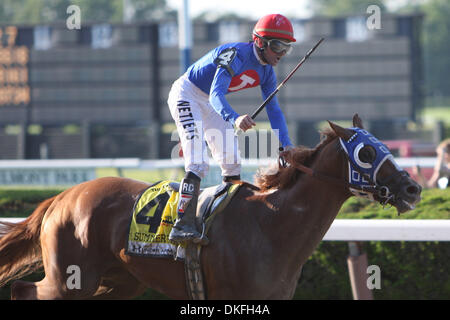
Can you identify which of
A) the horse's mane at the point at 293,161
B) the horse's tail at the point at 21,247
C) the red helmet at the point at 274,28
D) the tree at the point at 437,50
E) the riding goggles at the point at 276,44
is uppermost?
the tree at the point at 437,50

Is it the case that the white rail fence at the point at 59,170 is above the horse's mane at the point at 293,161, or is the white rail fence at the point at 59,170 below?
below

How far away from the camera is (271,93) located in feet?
13.0

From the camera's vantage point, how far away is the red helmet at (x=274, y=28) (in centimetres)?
376

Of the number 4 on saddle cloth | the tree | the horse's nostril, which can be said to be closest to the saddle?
the number 4 on saddle cloth

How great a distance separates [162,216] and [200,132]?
50 cm

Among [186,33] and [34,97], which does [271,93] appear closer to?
[186,33]

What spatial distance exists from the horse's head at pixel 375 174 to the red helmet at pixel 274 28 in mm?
619

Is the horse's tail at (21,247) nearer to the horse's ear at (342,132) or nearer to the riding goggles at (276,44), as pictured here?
the riding goggles at (276,44)

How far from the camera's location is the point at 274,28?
12.3 ft

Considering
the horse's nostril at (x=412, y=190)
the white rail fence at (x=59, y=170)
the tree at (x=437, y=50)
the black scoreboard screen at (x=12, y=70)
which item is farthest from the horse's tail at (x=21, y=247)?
the tree at (x=437, y=50)

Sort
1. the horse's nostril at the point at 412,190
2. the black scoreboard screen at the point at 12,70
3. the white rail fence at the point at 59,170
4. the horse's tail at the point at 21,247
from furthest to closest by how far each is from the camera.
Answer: the black scoreboard screen at the point at 12,70, the white rail fence at the point at 59,170, the horse's tail at the point at 21,247, the horse's nostril at the point at 412,190

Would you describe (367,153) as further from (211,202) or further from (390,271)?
(390,271)

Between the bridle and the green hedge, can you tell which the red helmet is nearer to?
the bridle

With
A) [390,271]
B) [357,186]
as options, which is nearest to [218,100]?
[357,186]
